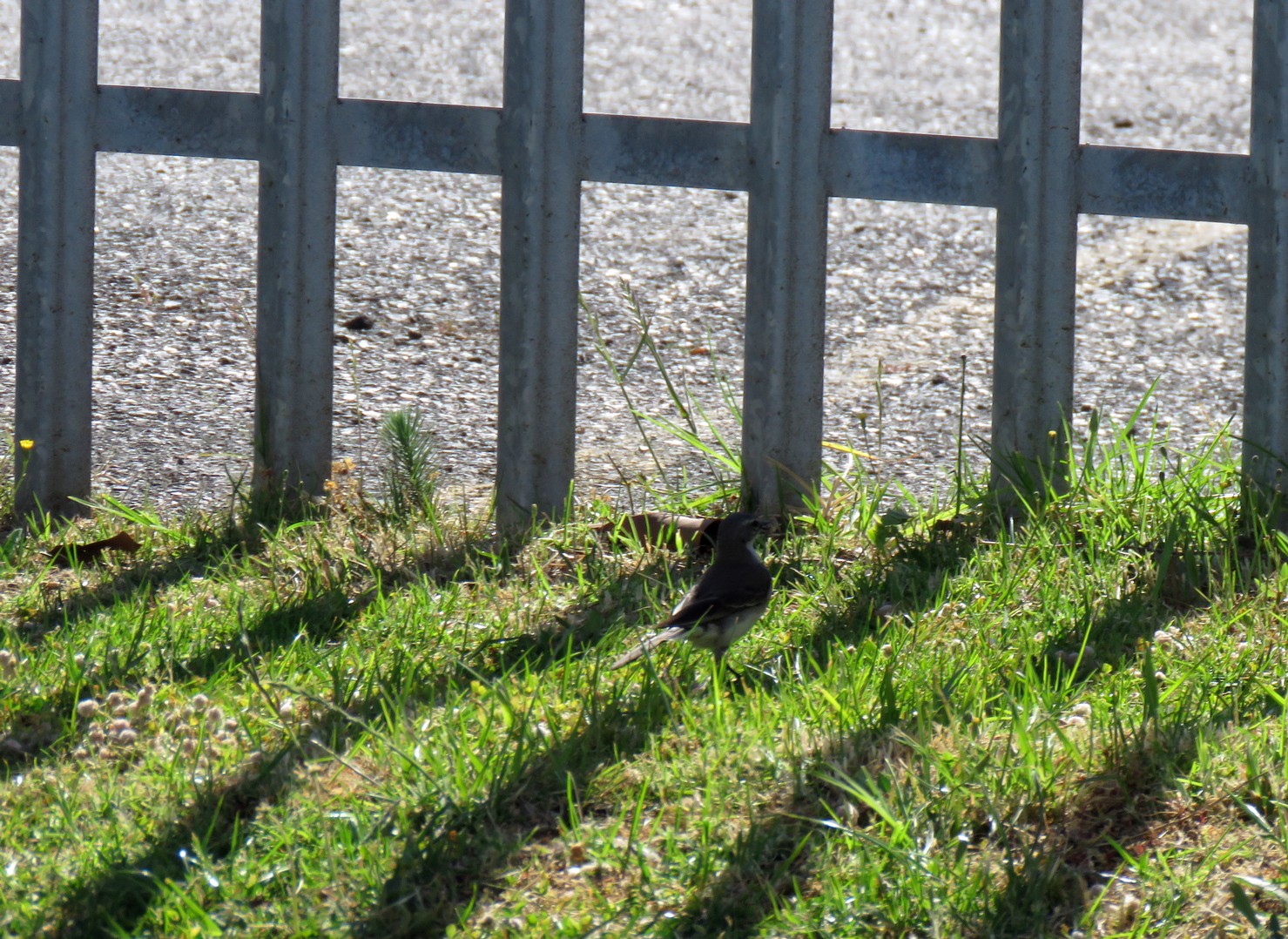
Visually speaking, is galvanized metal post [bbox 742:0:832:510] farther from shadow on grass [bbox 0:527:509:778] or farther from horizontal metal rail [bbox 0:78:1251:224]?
shadow on grass [bbox 0:527:509:778]

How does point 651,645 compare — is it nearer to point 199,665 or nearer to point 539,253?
point 199,665

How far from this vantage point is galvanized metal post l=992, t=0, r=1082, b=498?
13.7 feet

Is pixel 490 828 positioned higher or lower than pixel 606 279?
lower

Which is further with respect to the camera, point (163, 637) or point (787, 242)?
point (787, 242)

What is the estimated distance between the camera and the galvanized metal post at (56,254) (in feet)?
14.2

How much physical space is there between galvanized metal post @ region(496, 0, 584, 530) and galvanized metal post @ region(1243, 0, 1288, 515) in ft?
6.43

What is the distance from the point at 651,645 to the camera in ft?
11.3

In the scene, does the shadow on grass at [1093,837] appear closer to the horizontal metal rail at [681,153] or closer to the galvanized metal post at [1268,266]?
the galvanized metal post at [1268,266]

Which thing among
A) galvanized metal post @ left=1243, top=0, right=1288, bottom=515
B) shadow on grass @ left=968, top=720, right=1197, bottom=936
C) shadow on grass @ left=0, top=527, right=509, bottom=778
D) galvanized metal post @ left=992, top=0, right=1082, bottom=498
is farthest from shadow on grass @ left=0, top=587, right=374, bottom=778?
galvanized metal post @ left=1243, top=0, right=1288, bottom=515

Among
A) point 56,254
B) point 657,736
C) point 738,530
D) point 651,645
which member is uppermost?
point 56,254

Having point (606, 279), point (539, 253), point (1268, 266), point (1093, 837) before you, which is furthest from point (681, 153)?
point (606, 279)

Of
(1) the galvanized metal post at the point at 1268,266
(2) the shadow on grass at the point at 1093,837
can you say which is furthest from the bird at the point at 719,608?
(1) the galvanized metal post at the point at 1268,266

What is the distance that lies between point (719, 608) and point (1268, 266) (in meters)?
1.99

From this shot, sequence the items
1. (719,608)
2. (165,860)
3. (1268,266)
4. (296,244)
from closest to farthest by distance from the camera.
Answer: (165,860) < (719,608) < (1268,266) < (296,244)
